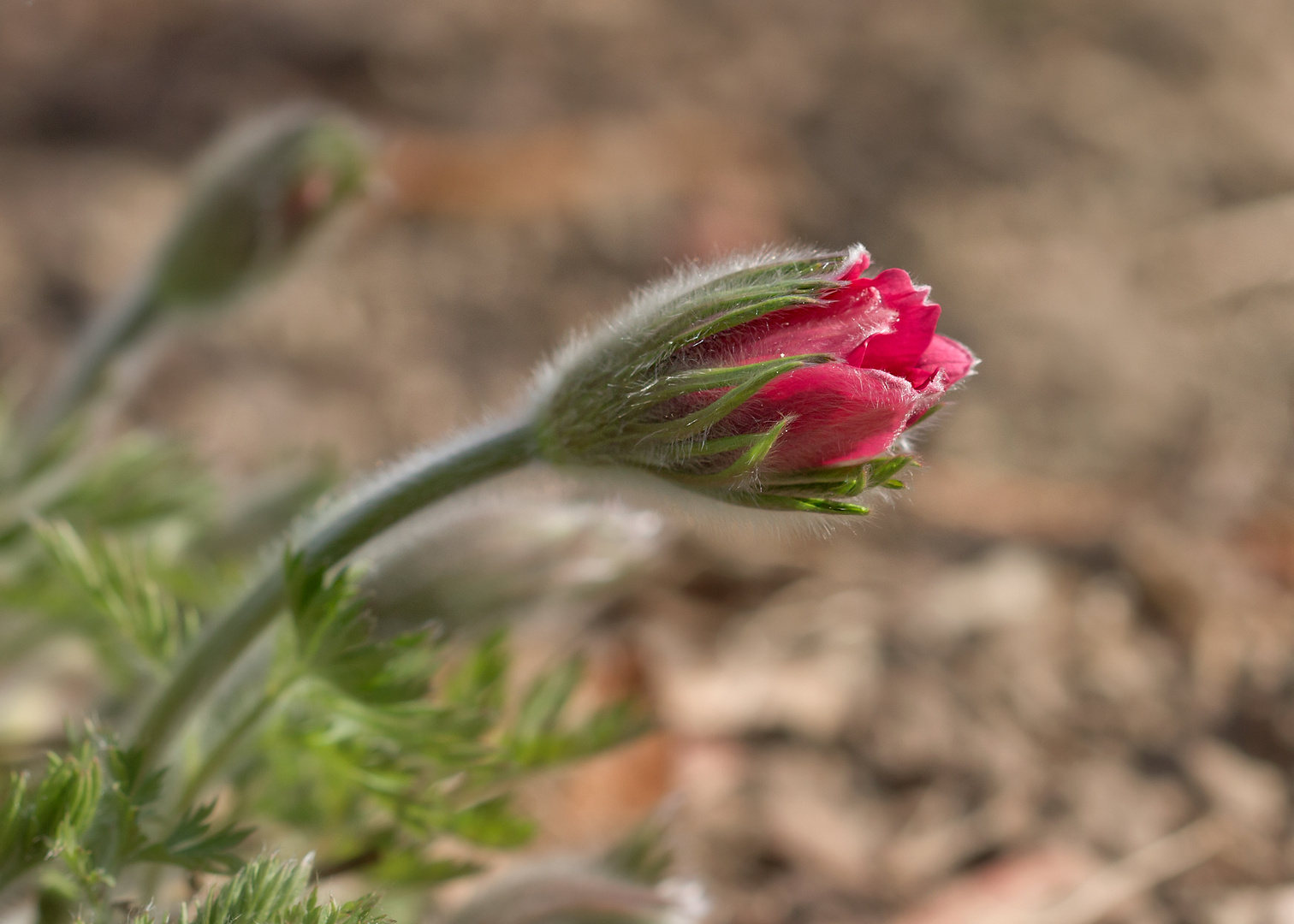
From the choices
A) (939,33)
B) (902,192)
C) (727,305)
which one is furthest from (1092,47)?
(727,305)

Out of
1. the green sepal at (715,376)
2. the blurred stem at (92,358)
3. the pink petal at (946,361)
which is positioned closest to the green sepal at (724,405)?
the green sepal at (715,376)

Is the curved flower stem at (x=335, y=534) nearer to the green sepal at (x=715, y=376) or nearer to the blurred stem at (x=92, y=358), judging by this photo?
the green sepal at (x=715, y=376)

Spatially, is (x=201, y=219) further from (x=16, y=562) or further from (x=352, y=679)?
(x=352, y=679)

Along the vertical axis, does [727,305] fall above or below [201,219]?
below

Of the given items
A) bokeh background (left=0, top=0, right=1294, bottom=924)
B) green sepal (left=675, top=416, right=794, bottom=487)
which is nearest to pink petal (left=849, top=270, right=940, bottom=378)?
green sepal (left=675, top=416, right=794, bottom=487)

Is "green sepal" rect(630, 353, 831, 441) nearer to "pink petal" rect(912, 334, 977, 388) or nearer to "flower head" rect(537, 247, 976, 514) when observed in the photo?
"flower head" rect(537, 247, 976, 514)

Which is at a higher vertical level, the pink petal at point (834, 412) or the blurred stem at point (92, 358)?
the blurred stem at point (92, 358)

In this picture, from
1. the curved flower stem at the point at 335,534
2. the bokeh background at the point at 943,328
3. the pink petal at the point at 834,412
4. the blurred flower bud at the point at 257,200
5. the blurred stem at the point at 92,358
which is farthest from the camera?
the bokeh background at the point at 943,328

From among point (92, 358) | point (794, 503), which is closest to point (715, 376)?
point (794, 503)
